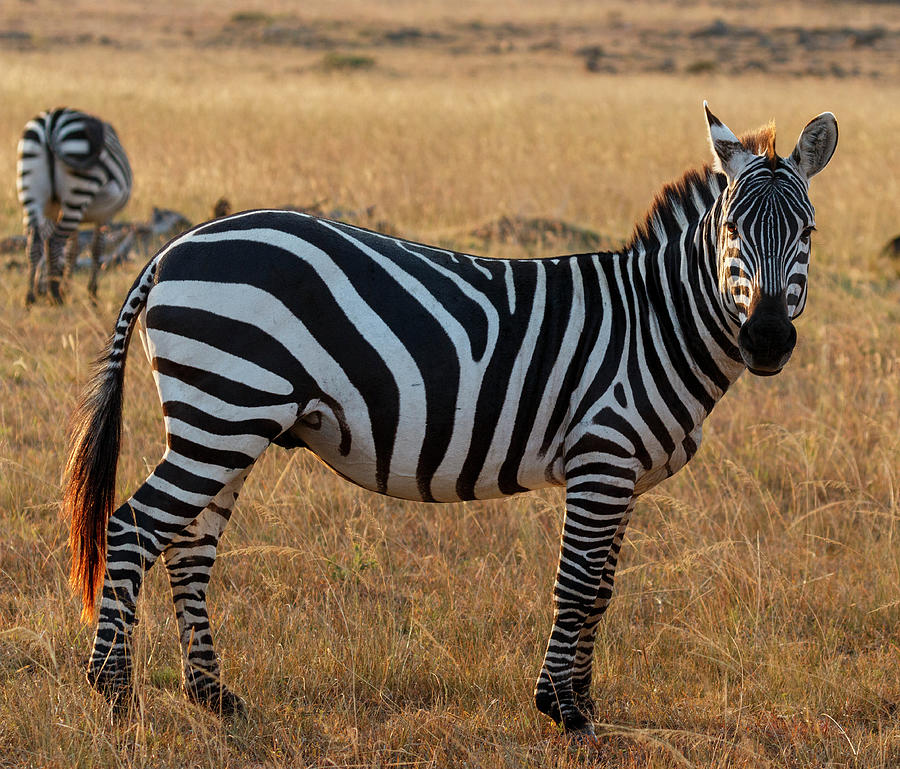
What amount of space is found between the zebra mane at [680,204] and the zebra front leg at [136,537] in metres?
1.85

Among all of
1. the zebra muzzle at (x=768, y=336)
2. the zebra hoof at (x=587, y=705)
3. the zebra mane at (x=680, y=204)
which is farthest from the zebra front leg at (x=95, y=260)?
the zebra muzzle at (x=768, y=336)

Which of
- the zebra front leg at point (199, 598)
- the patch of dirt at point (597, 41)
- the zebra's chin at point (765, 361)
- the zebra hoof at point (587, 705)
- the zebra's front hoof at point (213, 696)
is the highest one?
the patch of dirt at point (597, 41)

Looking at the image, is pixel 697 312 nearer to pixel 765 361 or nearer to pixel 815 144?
pixel 765 361

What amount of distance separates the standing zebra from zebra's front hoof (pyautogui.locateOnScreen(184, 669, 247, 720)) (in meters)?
6.39

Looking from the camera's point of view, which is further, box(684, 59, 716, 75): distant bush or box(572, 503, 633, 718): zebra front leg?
box(684, 59, 716, 75): distant bush

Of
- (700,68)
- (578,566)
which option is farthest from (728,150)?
(700,68)

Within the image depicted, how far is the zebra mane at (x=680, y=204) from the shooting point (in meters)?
3.77

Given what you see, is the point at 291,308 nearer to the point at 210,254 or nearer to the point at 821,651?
the point at 210,254

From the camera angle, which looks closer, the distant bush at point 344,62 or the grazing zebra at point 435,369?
the grazing zebra at point 435,369

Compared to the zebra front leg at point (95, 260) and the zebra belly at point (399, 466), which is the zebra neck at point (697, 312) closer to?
the zebra belly at point (399, 466)

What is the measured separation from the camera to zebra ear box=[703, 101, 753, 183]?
348cm

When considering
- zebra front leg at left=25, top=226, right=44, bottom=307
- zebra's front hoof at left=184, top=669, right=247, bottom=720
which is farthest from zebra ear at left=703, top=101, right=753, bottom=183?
zebra front leg at left=25, top=226, right=44, bottom=307

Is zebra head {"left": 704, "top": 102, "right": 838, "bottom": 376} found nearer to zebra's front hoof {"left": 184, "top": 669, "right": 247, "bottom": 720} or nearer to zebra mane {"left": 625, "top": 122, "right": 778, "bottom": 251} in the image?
zebra mane {"left": 625, "top": 122, "right": 778, "bottom": 251}

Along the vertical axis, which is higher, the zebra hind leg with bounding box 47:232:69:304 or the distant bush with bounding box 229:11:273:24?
the distant bush with bounding box 229:11:273:24
